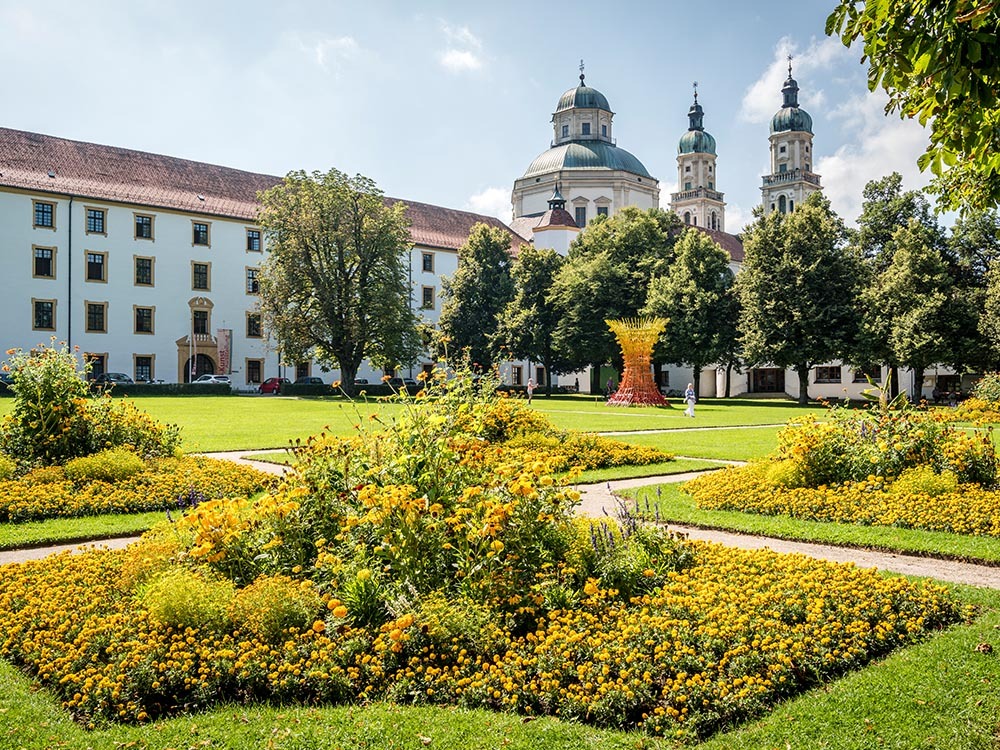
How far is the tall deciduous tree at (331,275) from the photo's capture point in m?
49.4

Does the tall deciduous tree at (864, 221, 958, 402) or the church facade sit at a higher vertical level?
the church facade

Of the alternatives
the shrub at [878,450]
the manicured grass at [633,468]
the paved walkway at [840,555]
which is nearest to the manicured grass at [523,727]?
the paved walkway at [840,555]

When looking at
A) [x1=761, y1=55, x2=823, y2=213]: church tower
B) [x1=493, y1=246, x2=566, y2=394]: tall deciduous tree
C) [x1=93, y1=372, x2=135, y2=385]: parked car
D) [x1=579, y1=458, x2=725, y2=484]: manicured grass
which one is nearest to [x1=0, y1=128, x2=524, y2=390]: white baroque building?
[x1=93, y1=372, x2=135, y2=385]: parked car

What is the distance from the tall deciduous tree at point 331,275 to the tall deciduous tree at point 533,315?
25.1 feet

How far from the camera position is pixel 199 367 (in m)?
57.9

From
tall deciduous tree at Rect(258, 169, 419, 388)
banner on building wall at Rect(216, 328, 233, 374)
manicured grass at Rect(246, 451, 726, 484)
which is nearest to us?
manicured grass at Rect(246, 451, 726, 484)

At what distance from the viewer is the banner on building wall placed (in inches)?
2295

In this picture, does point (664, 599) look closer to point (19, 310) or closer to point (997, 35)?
point (997, 35)

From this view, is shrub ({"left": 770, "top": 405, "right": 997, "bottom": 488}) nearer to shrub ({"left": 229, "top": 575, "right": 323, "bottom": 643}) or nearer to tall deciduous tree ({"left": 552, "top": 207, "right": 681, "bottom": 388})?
shrub ({"left": 229, "top": 575, "right": 323, "bottom": 643})

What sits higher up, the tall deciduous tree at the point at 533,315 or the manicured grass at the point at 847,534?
the tall deciduous tree at the point at 533,315

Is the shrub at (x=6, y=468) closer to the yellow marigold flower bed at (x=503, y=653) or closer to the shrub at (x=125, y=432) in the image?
the shrub at (x=125, y=432)

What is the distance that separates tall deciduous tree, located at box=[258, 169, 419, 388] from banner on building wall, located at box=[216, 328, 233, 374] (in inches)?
341

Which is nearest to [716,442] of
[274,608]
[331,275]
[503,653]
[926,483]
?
[926,483]

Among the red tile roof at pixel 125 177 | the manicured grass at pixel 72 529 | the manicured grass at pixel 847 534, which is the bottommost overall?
the manicured grass at pixel 847 534
